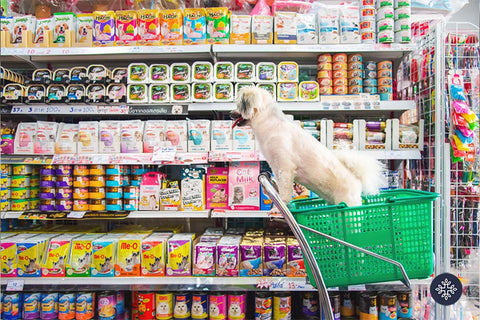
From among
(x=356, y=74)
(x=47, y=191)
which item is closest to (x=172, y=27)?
(x=356, y=74)

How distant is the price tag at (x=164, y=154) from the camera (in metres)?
2.46

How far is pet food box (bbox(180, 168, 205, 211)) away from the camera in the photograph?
8.30 feet

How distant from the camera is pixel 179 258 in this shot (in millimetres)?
2428

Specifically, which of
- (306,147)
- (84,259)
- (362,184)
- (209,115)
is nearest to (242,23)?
(209,115)

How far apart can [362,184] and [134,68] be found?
185 cm

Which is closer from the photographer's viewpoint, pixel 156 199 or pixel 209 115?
pixel 156 199

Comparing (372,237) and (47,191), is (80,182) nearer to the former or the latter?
(47,191)

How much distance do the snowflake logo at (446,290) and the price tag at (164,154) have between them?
195cm

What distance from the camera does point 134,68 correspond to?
2.57 metres

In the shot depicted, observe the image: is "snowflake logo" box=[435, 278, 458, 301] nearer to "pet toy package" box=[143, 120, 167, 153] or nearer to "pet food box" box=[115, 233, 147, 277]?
"pet food box" box=[115, 233, 147, 277]

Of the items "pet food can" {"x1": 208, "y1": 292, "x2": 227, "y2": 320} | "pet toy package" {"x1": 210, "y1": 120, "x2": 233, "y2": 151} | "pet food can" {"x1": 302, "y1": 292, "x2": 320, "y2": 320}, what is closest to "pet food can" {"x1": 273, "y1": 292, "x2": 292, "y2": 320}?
"pet food can" {"x1": 302, "y1": 292, "x2": 320, "y2": 320}

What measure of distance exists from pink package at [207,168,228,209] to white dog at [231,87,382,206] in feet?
3.15

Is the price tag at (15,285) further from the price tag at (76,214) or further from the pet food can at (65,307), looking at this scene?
the price tag at (76,214)

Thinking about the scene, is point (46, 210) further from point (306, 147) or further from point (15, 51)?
point (306, 147)
